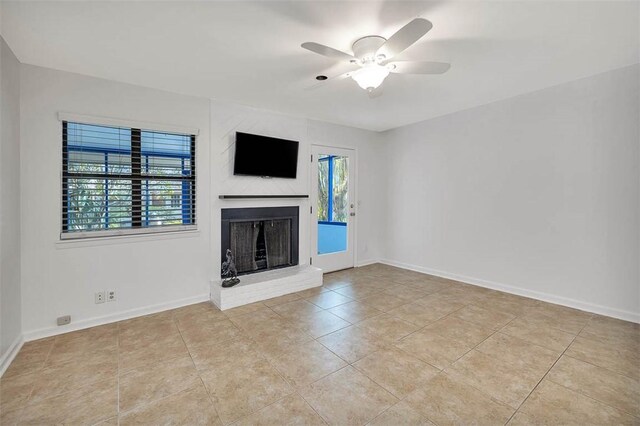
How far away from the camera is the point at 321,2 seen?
1.84 metres

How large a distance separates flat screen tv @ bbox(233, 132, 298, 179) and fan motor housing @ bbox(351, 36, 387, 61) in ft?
6.56

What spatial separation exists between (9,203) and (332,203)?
382cm

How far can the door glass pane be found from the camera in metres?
4.84

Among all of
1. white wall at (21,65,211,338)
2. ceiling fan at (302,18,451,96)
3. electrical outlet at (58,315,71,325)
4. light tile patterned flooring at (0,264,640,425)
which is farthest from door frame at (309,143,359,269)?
electrical outlet at (58,315,71,325)

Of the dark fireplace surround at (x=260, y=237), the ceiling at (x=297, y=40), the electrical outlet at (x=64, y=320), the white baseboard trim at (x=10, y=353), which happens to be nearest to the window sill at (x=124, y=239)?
the dark fireplace surround at (x=260, y=237)

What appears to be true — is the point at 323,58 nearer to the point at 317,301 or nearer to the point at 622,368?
the point at 317,301

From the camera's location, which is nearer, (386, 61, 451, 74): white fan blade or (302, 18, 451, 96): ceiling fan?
(302, 18, 451, 96): ceiling fan

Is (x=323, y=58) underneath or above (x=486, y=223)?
above

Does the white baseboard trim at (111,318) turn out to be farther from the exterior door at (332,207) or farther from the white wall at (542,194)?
the white wall at (542,194)

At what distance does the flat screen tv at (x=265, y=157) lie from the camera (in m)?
3.75

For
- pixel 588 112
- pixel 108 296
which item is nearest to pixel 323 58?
pixel 588 112

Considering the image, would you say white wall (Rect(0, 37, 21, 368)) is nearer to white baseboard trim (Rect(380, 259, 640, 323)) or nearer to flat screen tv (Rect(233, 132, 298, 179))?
flat screen tv (Rect(233, 132, 298, 179))

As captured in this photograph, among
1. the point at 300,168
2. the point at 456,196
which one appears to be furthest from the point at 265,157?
the point at 456,196

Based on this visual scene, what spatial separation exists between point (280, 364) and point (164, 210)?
7.17 ft
